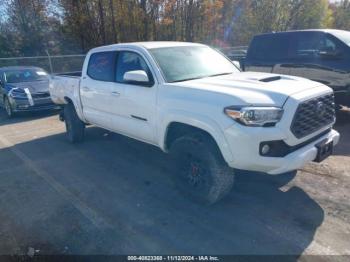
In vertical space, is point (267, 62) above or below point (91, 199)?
above

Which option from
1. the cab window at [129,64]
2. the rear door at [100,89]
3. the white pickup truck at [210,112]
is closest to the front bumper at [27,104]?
the rear door at [100,89]

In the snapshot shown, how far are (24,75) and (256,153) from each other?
376 inches

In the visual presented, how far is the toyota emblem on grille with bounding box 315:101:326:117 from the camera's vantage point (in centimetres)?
341

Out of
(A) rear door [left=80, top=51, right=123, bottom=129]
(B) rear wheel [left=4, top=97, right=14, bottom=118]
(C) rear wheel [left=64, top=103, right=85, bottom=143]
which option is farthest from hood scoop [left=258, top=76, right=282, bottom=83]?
(B) rear wheel [left=4, top=97, right=14, bottom=118]

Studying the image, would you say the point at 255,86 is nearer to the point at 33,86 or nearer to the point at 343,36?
the point at 343,36

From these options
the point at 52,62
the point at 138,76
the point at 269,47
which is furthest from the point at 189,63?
the point at 52,62

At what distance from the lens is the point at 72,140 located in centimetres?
649

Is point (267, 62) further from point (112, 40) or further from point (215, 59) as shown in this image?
point (112, 40)

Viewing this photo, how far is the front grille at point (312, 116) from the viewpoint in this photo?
3.14 meters

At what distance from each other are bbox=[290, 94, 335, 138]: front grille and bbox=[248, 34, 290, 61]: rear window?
3.92 metres

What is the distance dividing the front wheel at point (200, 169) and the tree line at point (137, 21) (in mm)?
15533

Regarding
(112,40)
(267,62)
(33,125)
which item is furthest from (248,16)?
(33,125)

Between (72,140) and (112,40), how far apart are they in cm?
1369

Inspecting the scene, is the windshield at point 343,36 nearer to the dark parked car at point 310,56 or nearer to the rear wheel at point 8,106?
the dark parked car at point 310,56
